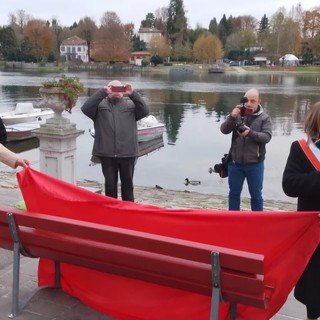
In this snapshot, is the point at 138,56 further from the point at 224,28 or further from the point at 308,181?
the point at 308,181

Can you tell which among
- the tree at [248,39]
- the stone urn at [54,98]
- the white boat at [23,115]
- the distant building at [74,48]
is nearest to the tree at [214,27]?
the tree at [248,39]

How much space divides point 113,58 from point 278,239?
397 ft

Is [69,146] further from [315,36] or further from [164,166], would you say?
[315,36]

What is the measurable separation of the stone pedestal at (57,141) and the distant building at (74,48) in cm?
12339

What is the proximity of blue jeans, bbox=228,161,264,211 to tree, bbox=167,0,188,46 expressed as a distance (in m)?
129

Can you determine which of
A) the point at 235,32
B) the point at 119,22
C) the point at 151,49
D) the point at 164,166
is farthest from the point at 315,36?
the point at 164,166

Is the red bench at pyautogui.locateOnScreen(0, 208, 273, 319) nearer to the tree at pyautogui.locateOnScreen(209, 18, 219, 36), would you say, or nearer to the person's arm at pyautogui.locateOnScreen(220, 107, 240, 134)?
the person's arm at pyautogui.locateOnScreen(220, 107, 240, 134)

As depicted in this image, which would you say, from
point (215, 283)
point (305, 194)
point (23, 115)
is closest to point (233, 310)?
point (215, 283)

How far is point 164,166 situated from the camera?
62.3 ft

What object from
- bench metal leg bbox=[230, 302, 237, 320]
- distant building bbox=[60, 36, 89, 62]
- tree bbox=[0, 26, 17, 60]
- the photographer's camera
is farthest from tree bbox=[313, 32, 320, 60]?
bench metal leg bbox=[230, 302, 237, 320]

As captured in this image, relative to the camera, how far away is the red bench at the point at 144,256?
110 inches

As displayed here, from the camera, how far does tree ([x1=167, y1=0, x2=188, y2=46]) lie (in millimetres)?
134375

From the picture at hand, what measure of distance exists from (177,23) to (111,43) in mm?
24476

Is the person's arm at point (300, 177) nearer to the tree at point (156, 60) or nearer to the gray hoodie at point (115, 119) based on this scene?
the gray hoodie at point (115, 119)
